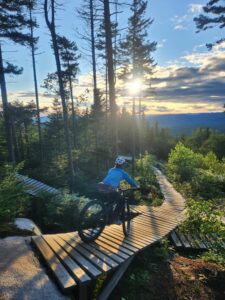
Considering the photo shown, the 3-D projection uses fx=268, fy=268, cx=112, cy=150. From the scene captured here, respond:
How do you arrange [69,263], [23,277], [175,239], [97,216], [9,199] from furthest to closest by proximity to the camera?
[175,239]
[9,199]
[97,216]
[69,263]
[23,277]

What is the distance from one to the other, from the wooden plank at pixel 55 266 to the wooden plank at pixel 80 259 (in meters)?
0.33

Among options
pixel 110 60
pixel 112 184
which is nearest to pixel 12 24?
→ pixel 110 60

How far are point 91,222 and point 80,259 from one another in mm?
1094

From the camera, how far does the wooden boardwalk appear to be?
467 centimetres

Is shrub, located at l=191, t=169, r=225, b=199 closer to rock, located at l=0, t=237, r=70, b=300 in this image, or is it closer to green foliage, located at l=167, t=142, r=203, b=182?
→ green foliage, located at l=167, t=142, r=203, b=182

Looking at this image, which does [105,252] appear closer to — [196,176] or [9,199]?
[9,199]

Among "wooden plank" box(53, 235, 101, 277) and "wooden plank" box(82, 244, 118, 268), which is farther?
"wooden plank" box(82, 244, 118, 268)

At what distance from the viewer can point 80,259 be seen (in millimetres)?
5246

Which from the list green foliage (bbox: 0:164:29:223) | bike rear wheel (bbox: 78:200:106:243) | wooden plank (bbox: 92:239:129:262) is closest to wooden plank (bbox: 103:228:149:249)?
wooden plank (bbox: 92:239:129:262)

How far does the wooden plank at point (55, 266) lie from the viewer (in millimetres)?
4343

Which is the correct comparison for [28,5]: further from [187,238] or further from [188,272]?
[188,272]

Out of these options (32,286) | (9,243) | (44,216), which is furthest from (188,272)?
(44,216)

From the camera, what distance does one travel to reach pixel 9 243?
19.5 feet

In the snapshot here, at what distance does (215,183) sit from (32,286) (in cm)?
1445
